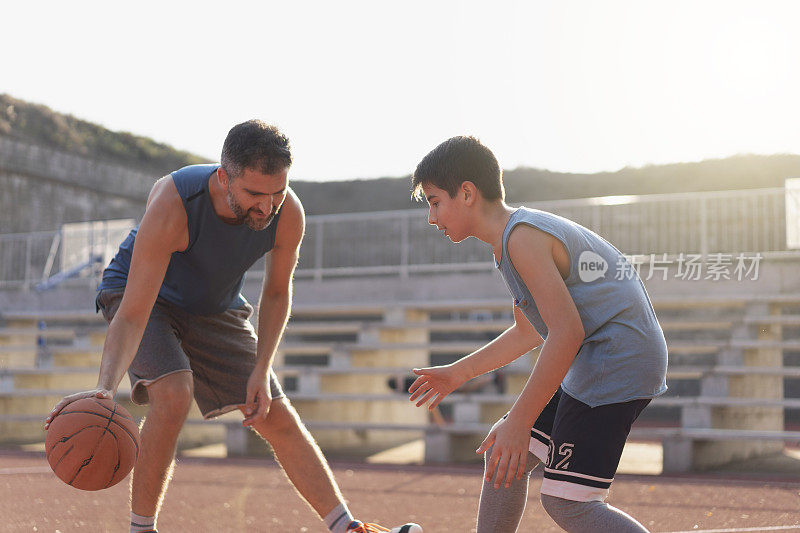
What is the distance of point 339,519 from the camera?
3.16 m

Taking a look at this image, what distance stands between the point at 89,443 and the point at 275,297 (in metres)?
0.92

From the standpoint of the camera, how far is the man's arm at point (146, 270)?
2893 mm

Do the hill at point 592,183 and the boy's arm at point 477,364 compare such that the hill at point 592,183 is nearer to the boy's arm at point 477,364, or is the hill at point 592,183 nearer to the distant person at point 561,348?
the boy's arm at point 477,364

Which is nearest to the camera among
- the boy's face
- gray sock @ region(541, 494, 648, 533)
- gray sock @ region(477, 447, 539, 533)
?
gray sock @ region(541, 494, 648, 533)

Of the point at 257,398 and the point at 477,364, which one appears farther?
the point at 257,398

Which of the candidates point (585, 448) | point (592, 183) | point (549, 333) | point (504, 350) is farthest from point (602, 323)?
point (592, 183)

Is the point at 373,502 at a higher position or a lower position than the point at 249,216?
lower

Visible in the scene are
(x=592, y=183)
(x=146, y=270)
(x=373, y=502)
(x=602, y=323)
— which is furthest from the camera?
(x=592, y=183)

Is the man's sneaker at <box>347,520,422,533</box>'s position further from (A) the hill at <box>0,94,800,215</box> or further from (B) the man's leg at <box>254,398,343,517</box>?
(A) the hill at <box>0,94,800,215</box>

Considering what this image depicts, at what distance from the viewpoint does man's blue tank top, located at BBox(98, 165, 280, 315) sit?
121 inches

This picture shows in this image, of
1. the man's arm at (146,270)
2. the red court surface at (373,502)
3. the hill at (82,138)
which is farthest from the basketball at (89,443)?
the hill at (82,138)

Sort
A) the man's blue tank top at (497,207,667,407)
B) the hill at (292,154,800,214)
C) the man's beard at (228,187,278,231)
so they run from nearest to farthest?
1. the man's blue tank top at (497,207,667,407)
2. the man's beard at (228,187,278,231)
3. the hill at (292,154,800,214)

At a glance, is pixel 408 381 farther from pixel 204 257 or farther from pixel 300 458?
pixel 204 257

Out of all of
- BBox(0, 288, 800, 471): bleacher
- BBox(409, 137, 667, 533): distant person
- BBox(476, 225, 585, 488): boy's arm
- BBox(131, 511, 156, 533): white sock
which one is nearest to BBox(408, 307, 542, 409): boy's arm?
BBox(409, 137, 667, 533): distant person
